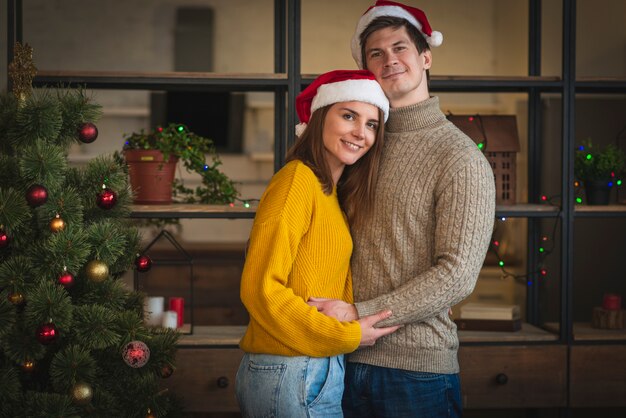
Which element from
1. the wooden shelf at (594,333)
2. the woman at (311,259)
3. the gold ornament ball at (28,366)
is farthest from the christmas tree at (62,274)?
the wooden shelf at (594,333)

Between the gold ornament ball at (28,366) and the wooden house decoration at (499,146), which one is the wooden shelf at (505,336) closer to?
the wooden house decoration at (499,146)

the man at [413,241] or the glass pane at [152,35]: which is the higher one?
the glass pane at [152,35]

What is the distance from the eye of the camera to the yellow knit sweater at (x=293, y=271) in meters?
1.68

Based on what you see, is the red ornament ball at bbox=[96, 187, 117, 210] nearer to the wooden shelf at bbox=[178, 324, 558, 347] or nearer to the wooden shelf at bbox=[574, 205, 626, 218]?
the wooden shelf at bbox=[178, 324, 558, 347]

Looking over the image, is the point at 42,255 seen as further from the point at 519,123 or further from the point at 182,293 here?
the point at 519,123

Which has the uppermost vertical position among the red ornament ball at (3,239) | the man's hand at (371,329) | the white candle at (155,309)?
the red ornament ball at (3,239)

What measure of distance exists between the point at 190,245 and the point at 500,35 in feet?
6.24

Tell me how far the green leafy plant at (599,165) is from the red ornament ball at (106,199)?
1830mm

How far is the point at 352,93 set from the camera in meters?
1.86

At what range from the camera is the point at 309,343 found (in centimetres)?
171

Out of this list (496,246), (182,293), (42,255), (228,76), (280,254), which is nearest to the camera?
(280,254)

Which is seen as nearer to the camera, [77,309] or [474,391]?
[77,309]

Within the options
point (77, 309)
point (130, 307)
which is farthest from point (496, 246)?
point (77, 309)

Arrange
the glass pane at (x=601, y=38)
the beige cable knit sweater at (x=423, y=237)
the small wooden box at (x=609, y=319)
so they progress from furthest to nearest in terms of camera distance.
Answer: the glass pane at (x=601, y=38) → the small wooden box at (x=609, y=319) → the beige cable knit sweater at (x=423, y=237)
